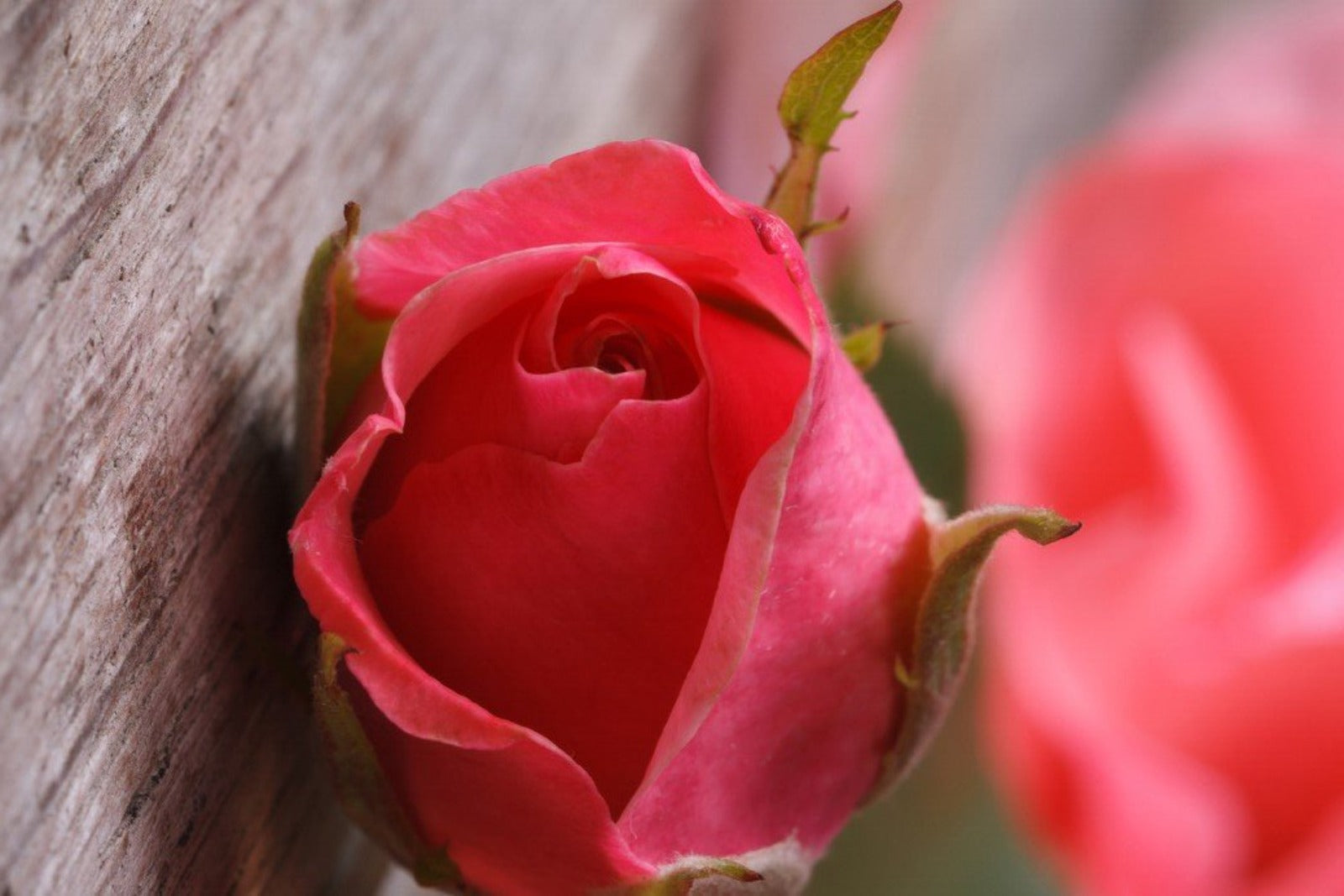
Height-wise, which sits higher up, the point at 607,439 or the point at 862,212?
the point at 607,439

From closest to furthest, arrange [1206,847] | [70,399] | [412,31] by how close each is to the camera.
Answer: [70,399], [412,31], [1206,847]

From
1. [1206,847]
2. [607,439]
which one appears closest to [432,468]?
[607,439]

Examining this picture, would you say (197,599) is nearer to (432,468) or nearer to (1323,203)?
(432,468)

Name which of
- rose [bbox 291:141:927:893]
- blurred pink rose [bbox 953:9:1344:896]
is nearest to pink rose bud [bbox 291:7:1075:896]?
rose [bbox 291:141:927:893]

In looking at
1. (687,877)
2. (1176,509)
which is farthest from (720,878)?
(1176,509)

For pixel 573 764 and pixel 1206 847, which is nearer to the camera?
pixel 573 764

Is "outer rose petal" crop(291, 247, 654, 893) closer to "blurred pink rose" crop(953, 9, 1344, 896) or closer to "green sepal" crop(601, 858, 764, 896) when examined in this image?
"green sepal" crop(601, 858, 764, 896)

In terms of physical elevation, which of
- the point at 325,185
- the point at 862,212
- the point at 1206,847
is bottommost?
the point at 1206,847

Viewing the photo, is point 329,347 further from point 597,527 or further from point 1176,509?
point 1176,509
